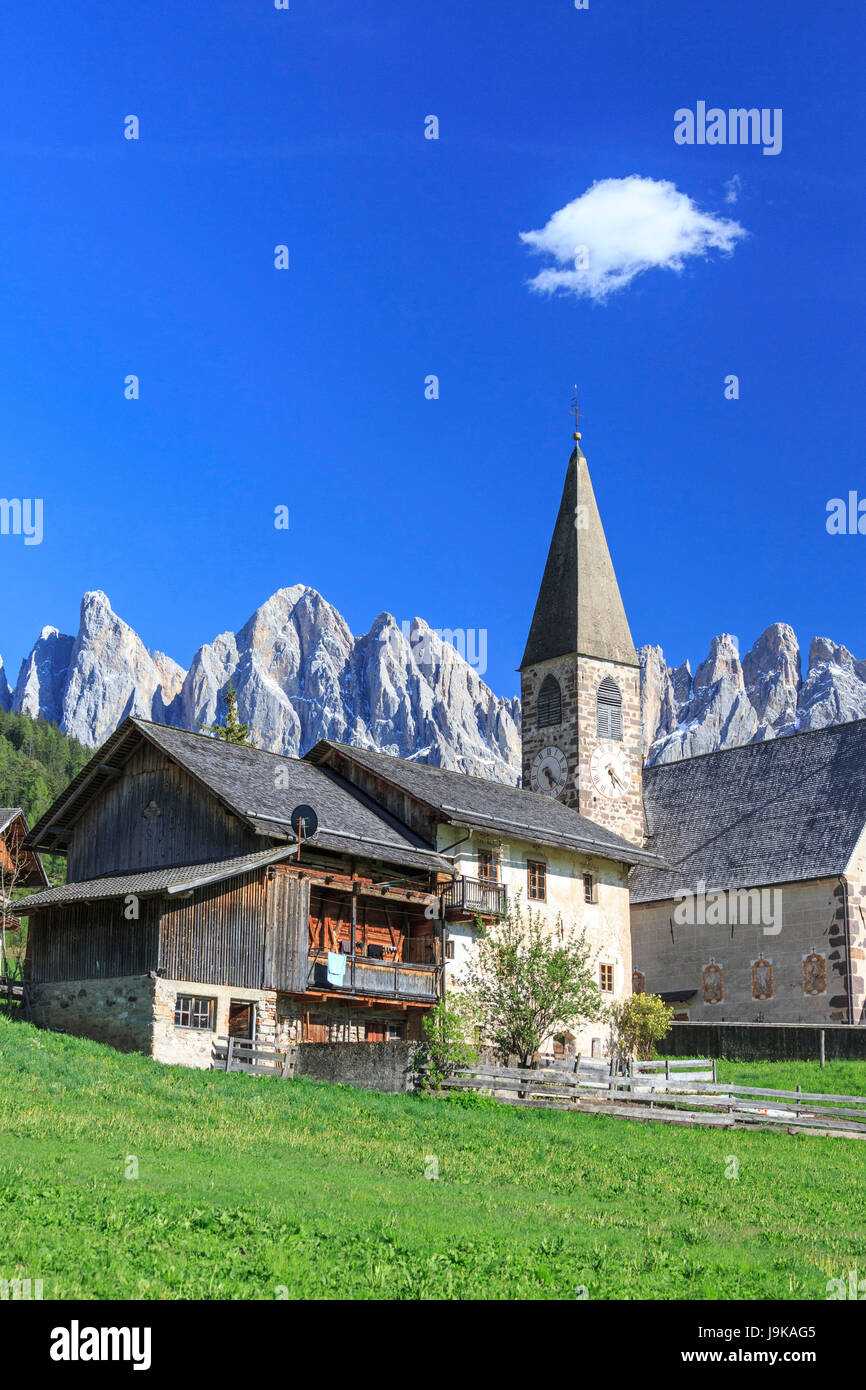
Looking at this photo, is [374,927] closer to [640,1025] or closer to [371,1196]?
[640,1025]

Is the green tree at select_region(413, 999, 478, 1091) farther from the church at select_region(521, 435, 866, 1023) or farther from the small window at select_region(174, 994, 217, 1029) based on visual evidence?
the church at select_region(521, 435, 866, 1023)

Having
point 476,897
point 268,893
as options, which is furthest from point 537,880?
point 268,893

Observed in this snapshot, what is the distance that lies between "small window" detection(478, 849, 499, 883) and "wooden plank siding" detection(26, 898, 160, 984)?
11.5m

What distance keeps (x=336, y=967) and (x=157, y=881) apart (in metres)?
5.20

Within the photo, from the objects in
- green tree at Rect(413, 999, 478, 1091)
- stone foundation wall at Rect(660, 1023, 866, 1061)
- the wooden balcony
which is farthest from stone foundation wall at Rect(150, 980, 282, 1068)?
stone foundation wall at Rect(660, 1023, 866, 1061)

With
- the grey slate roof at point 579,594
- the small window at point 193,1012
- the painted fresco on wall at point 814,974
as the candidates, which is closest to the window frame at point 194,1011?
the small window at point 193,1012

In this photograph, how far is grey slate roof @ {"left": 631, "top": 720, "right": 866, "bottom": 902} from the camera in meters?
48.5

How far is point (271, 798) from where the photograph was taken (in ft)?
126

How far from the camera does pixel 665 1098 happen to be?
99.5 ft

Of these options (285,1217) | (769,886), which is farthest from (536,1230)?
(769,886)
